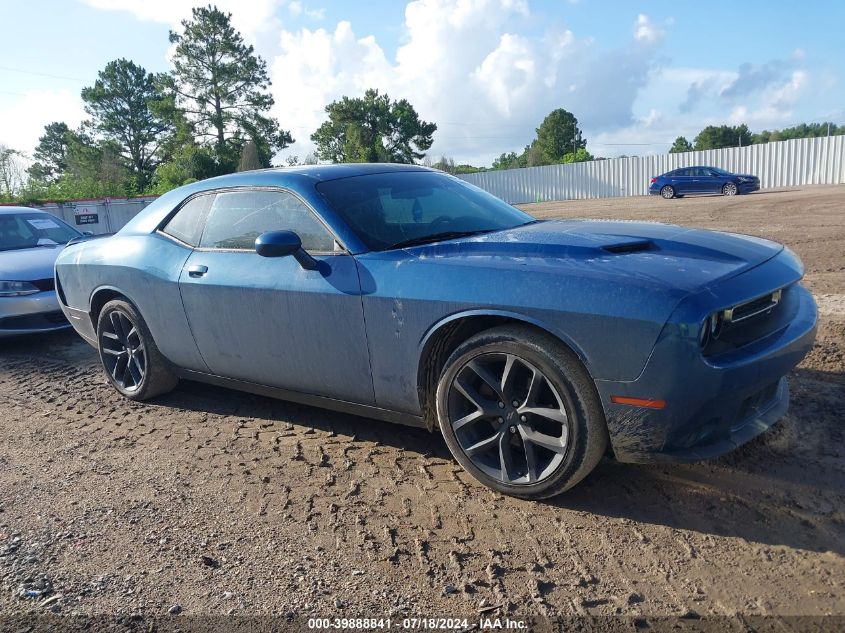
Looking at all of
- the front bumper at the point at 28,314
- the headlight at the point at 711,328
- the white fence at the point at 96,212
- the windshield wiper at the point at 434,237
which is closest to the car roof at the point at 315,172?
the windshield wiper at the point at 434,237

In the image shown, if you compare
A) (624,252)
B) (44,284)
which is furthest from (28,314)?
(624,252)

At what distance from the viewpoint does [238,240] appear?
12.6 feet

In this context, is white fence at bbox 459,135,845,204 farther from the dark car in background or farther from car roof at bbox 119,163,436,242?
car roof at bbox 119,163,436,242

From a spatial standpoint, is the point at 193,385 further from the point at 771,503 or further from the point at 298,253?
the point at 771,503

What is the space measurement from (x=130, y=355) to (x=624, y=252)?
11.5 ft

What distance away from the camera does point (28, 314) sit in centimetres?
651

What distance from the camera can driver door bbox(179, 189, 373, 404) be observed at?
10.7 feet

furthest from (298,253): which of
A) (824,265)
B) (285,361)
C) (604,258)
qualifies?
(824,265)

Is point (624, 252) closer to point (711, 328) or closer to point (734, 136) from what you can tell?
point (711, 328)

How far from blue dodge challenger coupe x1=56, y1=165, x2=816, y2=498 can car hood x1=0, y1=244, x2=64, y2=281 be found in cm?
302

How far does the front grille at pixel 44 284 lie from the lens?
21.9 feet

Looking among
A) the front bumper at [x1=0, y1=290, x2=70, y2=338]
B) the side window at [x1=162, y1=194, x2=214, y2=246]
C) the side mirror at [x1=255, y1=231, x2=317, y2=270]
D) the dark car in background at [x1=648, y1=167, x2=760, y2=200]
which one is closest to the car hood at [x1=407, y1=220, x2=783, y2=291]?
the side mirror at [x1=255, y1=231, x2=317, y2=270]

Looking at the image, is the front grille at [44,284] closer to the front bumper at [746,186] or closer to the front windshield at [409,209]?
the front windshield at [409,209]

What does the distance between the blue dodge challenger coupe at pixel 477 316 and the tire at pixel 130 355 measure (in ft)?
0.18
